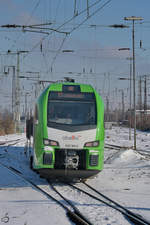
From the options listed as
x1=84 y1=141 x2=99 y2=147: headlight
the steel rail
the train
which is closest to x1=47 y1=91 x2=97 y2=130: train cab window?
the train

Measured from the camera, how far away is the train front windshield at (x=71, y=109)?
10859 millimetres

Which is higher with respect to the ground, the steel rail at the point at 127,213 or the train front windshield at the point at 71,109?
the train front windshield at the point at 71,109

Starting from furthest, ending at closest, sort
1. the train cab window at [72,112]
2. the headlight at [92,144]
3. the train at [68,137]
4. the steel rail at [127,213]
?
1. the train cab window at [72,112]
2. the headlight at [92,144]
3. the train at [68,137]
4. the steel rail at [127,213]

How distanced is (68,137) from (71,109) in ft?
3.34

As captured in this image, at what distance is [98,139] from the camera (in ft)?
35.1

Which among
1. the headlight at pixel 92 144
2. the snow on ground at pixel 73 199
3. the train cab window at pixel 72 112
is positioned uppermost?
the train cab window at pixel 72 112

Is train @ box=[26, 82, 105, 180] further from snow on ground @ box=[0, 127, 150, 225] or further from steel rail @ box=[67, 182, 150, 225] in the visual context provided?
steel rail @ box=[67, 182, 150, 225]

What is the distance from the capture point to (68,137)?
10.5 metres

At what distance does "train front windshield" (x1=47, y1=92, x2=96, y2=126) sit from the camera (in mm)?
10859

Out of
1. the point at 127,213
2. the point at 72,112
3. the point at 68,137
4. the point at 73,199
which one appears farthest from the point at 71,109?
the point at 127,213

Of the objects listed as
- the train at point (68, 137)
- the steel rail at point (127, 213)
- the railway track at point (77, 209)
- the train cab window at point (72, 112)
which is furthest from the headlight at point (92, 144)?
the steel rail at point (127, 213)

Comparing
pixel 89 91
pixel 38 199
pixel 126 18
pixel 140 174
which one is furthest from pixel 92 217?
pixel 126 18

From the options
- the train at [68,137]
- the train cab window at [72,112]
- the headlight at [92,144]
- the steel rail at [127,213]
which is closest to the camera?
the steel rail at [127,213]

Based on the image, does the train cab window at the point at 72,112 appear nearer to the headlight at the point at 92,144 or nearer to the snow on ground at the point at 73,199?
the headlight at the point at 92,144
